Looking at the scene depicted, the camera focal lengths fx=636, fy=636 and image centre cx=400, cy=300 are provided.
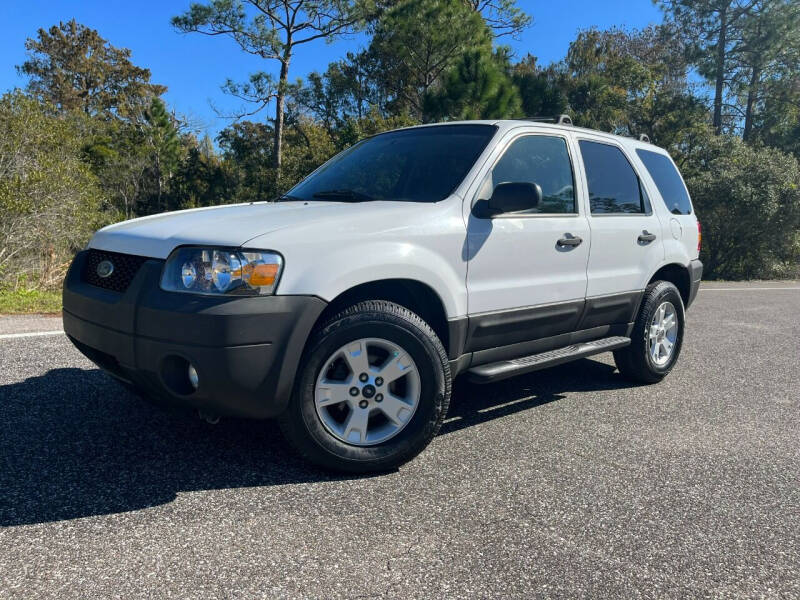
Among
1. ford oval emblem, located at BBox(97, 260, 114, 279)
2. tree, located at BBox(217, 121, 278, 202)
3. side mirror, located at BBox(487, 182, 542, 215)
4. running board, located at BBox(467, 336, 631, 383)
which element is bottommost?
running board, located at BBox(467, 336, 631, 383)

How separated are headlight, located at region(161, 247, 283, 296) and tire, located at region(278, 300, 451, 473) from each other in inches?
14.7

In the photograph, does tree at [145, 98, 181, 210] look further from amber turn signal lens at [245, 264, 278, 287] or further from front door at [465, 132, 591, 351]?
amber turn signal lens at [245, 264, 278, 287]

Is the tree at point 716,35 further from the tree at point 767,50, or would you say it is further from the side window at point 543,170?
the side window at point 543,170

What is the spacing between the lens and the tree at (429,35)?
27062 mm

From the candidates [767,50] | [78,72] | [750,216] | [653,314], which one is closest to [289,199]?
[653,314]

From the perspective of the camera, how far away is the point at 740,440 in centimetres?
380

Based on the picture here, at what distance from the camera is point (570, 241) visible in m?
4.03

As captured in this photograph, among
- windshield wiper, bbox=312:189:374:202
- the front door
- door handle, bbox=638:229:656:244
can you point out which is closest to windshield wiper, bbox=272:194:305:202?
windshield wiper, bbox=312:189:374:202

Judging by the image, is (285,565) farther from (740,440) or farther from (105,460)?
(740,440)

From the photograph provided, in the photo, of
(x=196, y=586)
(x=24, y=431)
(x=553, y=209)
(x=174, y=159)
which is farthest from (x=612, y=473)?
(x=174, y=159)

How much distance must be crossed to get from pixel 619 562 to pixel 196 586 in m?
1.54

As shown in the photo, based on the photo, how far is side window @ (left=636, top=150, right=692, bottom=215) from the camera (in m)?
5.16

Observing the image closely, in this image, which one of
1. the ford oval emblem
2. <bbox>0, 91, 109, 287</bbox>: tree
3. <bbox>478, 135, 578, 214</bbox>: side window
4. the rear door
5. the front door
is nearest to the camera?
the ford oval emblem

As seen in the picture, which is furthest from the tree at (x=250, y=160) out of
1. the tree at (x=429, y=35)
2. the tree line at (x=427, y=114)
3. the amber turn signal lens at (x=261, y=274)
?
the amber turn signal lens at (x=261, y=274)
